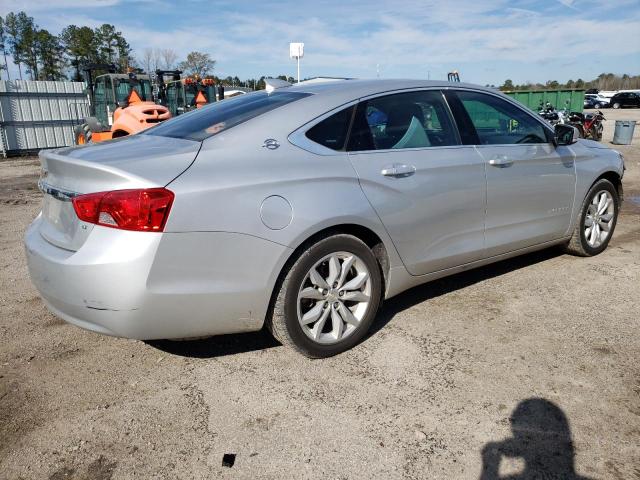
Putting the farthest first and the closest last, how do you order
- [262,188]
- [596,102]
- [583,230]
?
1. [596,102]
2. [583,230]
3. [262,188]

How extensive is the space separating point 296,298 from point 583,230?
3.22m

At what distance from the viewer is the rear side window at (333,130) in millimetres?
3127

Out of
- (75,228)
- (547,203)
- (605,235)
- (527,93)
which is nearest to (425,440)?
(75,228)

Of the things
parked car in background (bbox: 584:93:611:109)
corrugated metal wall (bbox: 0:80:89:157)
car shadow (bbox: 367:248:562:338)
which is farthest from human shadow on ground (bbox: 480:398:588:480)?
parked car in background (bbox: 584:93:611:109)

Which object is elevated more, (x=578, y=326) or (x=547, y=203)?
(x=547, y=203)

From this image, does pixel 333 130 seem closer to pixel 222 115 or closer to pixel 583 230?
pixel 222 115

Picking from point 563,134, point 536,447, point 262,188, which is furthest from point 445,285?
point 262,188

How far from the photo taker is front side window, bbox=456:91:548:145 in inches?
156

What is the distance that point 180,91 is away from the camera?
1565 cm

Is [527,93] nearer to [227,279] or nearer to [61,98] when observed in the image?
[61,98]

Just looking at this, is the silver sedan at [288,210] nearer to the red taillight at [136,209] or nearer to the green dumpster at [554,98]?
the red taillight at [136,209]

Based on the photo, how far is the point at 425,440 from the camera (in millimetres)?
2469

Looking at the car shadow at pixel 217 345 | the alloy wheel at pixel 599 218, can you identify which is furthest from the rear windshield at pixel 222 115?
the alloy wheel at pixel 599 218

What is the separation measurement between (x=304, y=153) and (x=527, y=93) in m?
21.8
